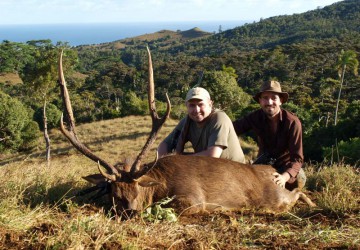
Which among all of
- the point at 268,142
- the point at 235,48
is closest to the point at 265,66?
the point at 235,48

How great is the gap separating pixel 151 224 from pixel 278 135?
2649 millimetres

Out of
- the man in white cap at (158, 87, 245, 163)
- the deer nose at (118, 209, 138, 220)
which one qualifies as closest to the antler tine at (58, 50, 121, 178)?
the deer nose at (118, 209, 138, 220)

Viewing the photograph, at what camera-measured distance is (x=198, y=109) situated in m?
5.40

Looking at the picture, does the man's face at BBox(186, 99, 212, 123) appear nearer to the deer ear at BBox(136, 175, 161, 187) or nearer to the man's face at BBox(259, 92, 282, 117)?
the man's face at BBox(259, 92, 282, 117)

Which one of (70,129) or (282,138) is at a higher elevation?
(70,129)

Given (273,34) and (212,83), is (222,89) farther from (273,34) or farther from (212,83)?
(273,34)

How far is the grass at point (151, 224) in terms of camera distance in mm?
3014

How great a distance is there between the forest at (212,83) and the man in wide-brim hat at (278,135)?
1.63 m

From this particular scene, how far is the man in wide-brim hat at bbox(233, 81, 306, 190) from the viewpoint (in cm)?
526

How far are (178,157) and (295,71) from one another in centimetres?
7525

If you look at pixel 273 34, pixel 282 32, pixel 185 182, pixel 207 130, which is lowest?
pixel 185 182

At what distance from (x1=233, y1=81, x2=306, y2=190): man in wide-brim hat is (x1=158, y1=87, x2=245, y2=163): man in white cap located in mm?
472

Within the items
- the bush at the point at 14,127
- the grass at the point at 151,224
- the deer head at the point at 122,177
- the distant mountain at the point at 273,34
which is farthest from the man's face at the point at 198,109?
the distant mountain at the point at 273,34

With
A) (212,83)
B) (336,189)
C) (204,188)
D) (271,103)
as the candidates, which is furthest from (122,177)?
(212,83)
